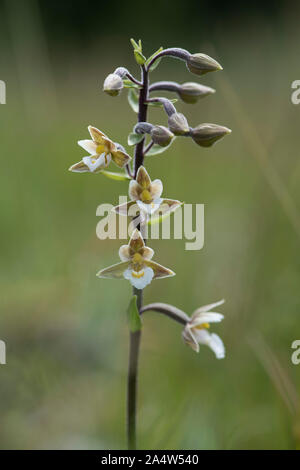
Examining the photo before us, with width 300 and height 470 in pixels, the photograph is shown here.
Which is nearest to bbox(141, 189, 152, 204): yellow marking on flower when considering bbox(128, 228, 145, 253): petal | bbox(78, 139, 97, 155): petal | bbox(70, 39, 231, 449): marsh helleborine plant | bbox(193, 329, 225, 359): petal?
bbox(70, 39, 231, 449): marsh helleborine plant

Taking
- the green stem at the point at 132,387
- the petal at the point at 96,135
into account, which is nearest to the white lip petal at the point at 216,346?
the green stem at the point at 132,387

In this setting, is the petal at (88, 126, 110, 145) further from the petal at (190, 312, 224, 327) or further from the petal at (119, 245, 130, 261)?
the petal at (190, 312, 224, 327)

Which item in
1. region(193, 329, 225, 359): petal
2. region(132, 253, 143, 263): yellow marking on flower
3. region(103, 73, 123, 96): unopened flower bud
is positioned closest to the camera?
region(103, 73, 123, 96): unopened flower bud

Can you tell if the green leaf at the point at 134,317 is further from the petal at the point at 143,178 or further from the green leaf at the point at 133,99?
the green leaf at the point at 133,99

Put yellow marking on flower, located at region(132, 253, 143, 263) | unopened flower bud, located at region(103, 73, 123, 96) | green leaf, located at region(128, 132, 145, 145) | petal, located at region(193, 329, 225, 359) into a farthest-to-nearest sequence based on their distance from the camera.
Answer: petal, located at region(193, 329, 225, 359) < yellow marking on flower, located at region(132, 253, 143, 263) < green leaf, located at region(128, 132, 145, 145) < unopened flower bud, located at region(103, 73, 123, 96)

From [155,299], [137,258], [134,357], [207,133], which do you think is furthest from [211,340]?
[155,299]

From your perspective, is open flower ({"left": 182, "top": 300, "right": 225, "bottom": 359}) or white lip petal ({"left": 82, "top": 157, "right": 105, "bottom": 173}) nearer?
white lip petal ({"left": 82, "top": 157, "right": 105, "bottom": 173})

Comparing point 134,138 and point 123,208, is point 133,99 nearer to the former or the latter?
point 134,138
